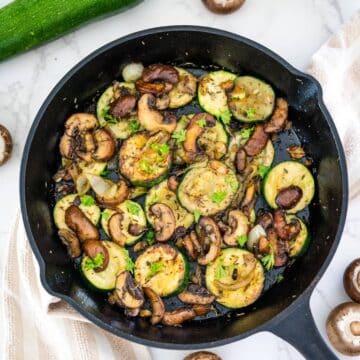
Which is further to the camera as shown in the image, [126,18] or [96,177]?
[126,18]

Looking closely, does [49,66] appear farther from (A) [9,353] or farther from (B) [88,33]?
(A) [9,353]

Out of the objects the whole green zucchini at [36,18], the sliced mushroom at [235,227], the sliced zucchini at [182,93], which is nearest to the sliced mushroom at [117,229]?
the sliced mushroom at [235,227]

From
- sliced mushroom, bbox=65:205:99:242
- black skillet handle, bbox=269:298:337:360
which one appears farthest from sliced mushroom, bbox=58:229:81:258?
black skillet handle, bbox=269:298:337:360

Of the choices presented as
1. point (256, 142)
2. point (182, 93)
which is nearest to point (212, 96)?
point (182, 93)

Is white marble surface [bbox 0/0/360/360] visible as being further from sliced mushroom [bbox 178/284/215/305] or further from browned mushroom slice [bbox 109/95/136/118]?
sliced mushroom [bbox 178/284/215/305]

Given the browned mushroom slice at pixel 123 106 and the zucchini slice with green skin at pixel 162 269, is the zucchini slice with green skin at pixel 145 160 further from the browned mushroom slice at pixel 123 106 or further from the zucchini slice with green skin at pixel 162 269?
the zucchini slice with green skin at pixel 162 269

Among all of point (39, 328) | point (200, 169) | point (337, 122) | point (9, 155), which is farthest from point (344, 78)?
point (39, 328)
